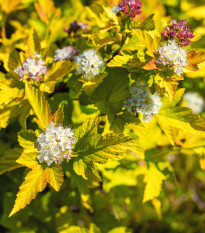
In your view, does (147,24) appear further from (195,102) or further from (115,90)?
(195,102)

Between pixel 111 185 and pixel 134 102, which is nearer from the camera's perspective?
pixel 134 102

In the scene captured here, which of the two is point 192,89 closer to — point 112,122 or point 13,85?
A: point 112,122

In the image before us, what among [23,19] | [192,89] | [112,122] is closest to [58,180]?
[112,122]

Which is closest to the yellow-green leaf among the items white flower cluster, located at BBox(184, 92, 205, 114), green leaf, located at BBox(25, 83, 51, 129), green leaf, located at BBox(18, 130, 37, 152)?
green leaf, located at BBox(18, 130, 37, 152)

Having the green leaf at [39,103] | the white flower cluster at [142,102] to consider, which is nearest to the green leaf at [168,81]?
the white flower cluster at [142,102]

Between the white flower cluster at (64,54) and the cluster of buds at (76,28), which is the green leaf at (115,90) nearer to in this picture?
the white flower cluster at (64,54)

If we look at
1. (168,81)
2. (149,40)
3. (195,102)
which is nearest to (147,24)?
(149,40)
